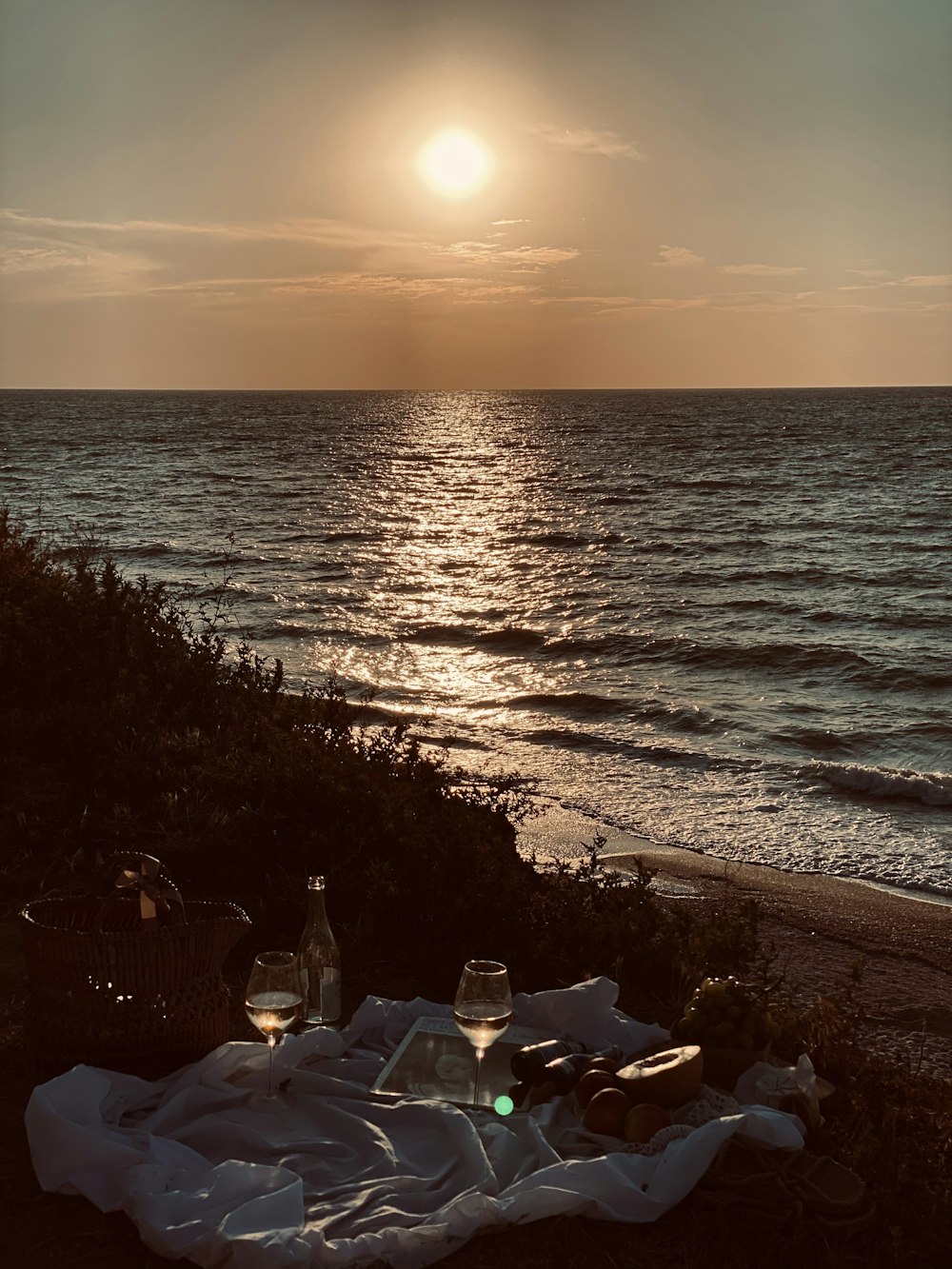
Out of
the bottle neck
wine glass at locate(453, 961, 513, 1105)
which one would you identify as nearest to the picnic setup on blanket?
wine glass at locate(453, 961, 513, 1105)

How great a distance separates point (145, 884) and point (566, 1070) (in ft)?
6.01

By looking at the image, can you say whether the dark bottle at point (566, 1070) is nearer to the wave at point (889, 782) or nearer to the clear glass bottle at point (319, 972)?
the clear glass bottle at point (319, 972)

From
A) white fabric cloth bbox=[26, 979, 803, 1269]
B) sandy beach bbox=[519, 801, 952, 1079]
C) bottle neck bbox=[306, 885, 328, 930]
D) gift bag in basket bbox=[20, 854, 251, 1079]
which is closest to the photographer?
white fabric cloth bbox=[26, 979, 803, 1269]

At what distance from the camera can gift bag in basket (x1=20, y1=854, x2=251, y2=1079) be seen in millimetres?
4660

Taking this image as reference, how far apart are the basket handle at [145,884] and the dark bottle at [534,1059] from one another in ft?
4.80

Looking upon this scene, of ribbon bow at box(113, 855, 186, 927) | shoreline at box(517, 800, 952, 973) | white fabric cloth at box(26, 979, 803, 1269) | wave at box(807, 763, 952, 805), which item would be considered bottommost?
shoreline at box(517, 800, 952, 973)

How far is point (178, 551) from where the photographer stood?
29.0 m

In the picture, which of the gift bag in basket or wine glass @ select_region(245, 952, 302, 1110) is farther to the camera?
the gift bag in basket

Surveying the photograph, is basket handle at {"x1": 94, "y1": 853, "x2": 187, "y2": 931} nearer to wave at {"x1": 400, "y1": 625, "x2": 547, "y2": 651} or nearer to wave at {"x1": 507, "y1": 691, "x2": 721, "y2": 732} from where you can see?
wave at {"x1": 507, "y1": 691, "x2": 721, "y2": 732}

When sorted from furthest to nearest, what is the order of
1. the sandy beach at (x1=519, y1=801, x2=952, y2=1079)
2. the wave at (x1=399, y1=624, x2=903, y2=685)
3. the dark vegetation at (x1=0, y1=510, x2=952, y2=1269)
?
1. the wave at (x1=399, y1=624, x2=903, y2=685)
2. the sandy beach at (x1=519, y1=801, x2=952, y2=1079)
3. the dark vegetation at (x1=0, y1=510, x2=952, y2=1269)

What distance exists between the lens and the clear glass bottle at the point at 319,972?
16.9 ft

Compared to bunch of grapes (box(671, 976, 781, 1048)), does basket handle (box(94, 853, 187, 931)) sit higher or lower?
higher

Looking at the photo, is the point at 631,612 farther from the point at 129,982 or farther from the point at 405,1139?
the point at 405,1139

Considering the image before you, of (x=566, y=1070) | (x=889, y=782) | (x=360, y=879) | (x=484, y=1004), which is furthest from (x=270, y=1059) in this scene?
(x=889, y=782)
